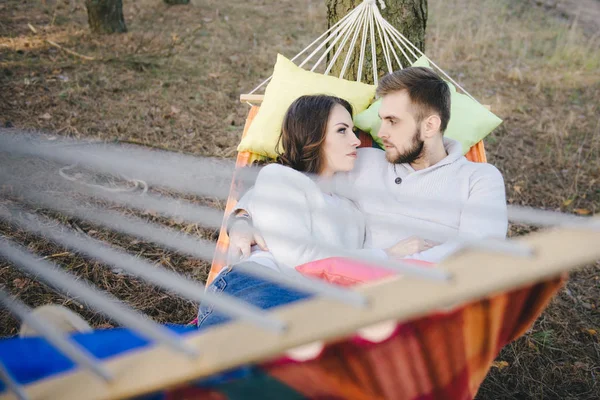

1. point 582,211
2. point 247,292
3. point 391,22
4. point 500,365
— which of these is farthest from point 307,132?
point 582,211

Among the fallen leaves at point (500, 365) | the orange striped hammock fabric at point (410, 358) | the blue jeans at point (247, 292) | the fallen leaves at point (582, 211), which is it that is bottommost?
the fallen leaves at point (500, 365)

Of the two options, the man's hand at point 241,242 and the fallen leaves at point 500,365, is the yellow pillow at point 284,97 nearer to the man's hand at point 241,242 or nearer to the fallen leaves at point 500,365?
the man's hand at point 241,242

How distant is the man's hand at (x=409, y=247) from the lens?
1.81 meters

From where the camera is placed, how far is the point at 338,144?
2.01 meters

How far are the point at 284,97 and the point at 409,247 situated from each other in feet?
3.03

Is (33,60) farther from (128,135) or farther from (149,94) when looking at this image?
(128,135)

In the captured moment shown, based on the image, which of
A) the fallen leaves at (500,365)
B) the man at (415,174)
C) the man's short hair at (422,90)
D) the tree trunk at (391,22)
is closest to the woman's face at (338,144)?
the man at (415,174)

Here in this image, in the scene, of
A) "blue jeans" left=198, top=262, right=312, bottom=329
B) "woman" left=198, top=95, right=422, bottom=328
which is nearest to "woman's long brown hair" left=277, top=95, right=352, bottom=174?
"woman" left=198, top=95, right=422, bottom=328

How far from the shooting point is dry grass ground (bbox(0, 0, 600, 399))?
7.45 feet

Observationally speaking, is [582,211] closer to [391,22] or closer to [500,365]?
[500,365]

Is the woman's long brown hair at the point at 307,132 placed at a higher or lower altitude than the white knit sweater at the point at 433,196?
higher

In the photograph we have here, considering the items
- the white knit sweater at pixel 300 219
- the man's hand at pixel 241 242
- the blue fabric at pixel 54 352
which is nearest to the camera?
the blue fabric at pixel 54 352

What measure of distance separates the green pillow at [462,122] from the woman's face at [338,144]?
0.31 m

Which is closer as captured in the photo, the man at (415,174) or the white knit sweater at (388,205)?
the white knit sweater at (388,205)
